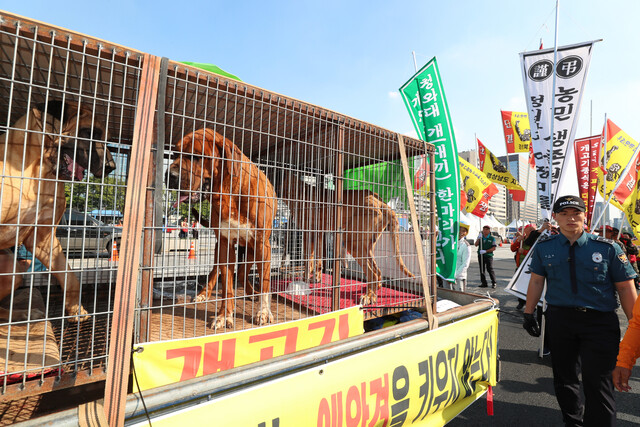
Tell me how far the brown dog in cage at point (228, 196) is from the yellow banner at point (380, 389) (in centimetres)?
76

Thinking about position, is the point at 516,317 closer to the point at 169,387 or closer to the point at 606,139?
the point at 606,139

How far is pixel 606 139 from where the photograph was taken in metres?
8.05

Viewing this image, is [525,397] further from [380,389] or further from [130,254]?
[130,254]

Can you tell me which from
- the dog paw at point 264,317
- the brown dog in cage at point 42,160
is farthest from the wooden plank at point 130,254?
the dog paw at point 264,317

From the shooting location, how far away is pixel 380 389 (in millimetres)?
2031

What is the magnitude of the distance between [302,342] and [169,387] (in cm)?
99

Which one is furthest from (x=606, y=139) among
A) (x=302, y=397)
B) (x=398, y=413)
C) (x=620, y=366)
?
(x=302, y=397)

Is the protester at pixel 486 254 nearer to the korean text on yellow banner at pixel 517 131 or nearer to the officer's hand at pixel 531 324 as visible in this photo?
the korean text on yellow banner at pixel 517 131

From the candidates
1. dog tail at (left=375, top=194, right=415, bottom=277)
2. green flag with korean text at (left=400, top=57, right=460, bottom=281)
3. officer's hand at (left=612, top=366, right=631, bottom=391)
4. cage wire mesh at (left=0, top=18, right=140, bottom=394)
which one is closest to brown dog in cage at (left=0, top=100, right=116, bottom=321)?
cage wire mesh at (left=0, top=18, right=140, bottom=394)

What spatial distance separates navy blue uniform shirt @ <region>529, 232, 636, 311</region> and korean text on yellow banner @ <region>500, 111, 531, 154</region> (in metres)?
9.52

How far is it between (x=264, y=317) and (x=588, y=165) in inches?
439

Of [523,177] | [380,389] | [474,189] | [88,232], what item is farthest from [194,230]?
[523,177]

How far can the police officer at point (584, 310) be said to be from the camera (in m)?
2.44

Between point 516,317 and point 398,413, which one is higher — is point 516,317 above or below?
below
